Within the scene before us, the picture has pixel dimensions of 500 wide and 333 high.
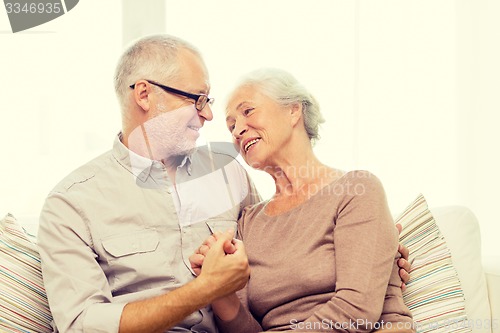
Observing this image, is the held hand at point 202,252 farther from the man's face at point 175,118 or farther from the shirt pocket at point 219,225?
the man's face at point 175,118

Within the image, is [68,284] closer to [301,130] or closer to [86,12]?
[301,130]

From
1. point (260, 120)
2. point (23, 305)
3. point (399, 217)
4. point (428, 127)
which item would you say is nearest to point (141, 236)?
point (23, 305)

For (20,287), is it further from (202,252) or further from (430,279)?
(430,279)

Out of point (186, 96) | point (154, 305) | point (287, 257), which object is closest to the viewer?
point (154, 305)

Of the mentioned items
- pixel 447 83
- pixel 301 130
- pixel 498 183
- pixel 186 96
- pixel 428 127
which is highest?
pixel 186 96

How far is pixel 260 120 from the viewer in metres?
1.86

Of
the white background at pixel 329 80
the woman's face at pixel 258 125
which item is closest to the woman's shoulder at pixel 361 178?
the woman's face at pixel 258 125

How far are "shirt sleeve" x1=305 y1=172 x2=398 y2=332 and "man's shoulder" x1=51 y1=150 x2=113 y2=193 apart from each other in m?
0.70

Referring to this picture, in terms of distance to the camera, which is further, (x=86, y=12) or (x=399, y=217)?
(x=86, y=12)

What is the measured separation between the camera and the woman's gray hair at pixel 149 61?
1.85 metres

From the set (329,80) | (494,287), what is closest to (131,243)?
(494,287)

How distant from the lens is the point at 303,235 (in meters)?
1.73

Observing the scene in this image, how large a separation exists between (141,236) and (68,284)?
0.25m

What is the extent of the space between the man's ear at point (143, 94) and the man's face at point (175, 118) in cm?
2
